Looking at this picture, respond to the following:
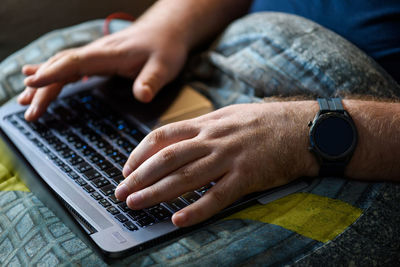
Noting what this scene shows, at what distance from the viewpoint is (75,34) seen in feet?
3.86

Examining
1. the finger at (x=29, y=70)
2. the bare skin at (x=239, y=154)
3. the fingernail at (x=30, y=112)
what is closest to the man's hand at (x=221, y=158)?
the bare skin at (x=239, y=154)

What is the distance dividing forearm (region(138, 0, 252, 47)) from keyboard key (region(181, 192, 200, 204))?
455 mm

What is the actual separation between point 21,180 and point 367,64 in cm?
62

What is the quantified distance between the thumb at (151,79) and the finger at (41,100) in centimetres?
17

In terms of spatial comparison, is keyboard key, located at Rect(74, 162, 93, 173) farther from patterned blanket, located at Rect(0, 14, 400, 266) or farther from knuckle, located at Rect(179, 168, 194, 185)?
knuckle, located at Rect(179, 168, 194, 185)

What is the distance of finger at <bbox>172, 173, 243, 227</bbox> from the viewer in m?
0.62

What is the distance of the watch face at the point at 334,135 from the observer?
0.70 m

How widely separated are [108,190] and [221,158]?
0.18m

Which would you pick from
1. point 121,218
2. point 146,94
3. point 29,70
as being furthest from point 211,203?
point 29,70

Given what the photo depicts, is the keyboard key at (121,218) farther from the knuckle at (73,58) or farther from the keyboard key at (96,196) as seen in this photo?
the knuckle at (73,58)

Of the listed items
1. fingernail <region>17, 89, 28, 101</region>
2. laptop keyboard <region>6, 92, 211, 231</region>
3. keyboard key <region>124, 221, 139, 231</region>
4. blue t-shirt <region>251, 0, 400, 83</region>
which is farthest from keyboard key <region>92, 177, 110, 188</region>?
blue t-shirt <region>251, 0, 400, 83</region>

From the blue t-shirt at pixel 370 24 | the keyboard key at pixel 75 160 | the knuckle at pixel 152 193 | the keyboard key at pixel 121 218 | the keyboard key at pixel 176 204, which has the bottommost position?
the keyboard key at pixel 75 160

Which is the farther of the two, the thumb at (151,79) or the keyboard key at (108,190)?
the thumb at (151,79)

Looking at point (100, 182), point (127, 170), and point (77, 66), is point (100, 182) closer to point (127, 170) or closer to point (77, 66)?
point (127, 170)
